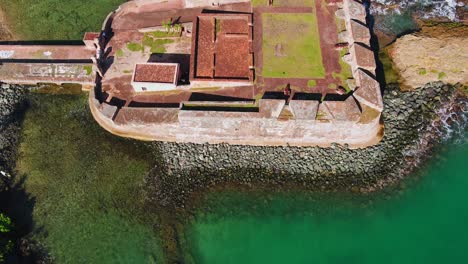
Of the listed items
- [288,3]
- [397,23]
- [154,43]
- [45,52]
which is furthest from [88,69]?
[397,23]

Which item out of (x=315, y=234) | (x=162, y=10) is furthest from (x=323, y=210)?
(x=162, y=10)

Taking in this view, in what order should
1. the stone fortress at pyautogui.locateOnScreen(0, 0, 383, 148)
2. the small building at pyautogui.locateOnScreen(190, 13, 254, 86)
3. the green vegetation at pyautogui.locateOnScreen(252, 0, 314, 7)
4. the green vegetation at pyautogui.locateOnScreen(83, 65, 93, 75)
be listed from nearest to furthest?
the stone fortress at pyautogui.locateOnScreen(0, 0, 383, 148) → the small building at pyautogui.locateOnScreen(190, 13, 254, 86) → the green vegetation at pyautogui.locateOnScreen(83, 65, 93, 75) → the green vegetation at pyautogui.locateOnScreen(252, 0, 314, 7)

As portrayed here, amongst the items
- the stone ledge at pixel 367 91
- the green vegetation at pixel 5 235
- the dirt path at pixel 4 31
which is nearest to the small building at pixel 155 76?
the green vegetation at pixel 5 235

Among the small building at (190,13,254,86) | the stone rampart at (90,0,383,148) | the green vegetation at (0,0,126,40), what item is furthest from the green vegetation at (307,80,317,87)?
the green vegetation at (0,0,126,40)

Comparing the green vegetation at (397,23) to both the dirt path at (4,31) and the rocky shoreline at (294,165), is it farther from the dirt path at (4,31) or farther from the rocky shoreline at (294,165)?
the dirt path at (4,31)

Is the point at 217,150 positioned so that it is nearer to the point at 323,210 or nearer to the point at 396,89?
the point at 323,210

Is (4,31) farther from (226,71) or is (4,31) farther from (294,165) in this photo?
(294,165)

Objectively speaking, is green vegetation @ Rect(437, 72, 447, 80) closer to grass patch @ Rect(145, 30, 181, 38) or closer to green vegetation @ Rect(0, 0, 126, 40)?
grass patch @ Rect(145, 30, 181, 38)
